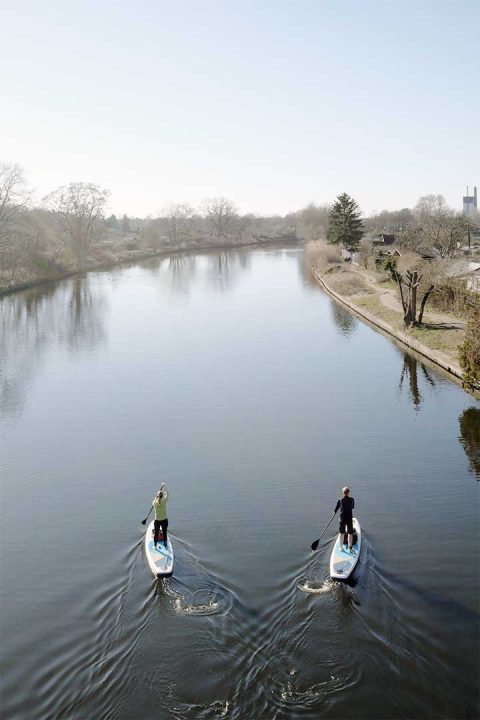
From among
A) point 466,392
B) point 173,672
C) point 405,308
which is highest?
point 405,308

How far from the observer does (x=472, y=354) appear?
21391 millimetres

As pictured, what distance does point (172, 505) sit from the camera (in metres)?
15.9

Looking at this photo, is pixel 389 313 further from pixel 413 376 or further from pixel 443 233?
pixel 443 233

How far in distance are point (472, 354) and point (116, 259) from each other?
7076cm

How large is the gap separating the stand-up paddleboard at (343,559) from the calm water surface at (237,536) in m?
0.22

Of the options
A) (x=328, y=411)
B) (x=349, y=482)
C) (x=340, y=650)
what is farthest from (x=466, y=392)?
(x=340, y=650)

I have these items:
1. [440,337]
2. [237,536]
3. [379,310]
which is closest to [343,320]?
[379,310]

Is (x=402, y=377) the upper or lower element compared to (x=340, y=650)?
upper

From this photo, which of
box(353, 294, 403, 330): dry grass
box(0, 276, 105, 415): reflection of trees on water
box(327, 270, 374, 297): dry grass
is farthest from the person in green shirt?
box(327, 270, 374, 297): dry grass

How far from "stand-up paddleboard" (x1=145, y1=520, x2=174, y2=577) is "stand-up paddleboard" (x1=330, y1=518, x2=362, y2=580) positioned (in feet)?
10.2

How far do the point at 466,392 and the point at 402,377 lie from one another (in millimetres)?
3647

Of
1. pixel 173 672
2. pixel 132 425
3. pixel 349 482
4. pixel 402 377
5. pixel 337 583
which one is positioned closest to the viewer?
pixel 173 672

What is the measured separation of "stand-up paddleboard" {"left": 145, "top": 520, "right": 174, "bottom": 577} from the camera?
40.9ft

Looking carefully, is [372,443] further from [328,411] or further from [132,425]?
[132,425]
